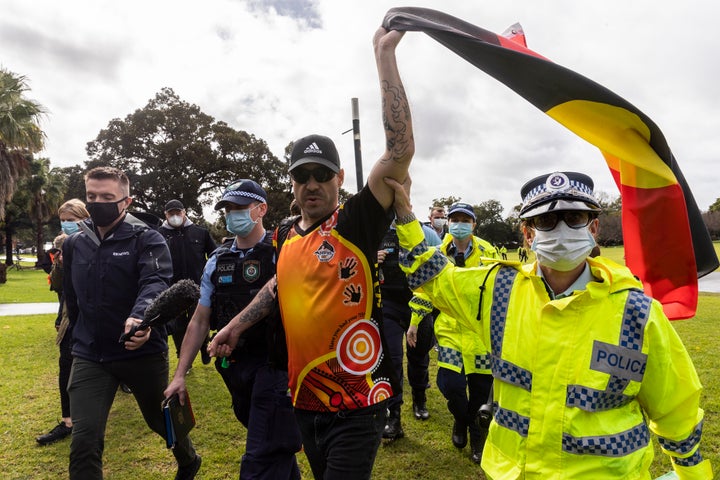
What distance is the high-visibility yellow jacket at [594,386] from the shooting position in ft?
5.73

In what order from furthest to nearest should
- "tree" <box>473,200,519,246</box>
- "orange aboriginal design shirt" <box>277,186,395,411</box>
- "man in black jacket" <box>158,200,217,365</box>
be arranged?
"tree" <box>473,200,519,246</box>, "man in black jacket" <box>158,200,217,365</box>, "orange aboriginal design shirt" <box>277,186,395,411</box>

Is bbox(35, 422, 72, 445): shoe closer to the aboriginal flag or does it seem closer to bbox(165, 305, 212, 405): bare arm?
bbox(165, 305, 212, 405): bare arm

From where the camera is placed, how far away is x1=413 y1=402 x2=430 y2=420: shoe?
516 cm

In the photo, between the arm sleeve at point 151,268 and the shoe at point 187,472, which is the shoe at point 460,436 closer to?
the shoe at point 187,472

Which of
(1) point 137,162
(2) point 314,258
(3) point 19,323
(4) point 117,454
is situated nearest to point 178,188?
(1) point 137,162

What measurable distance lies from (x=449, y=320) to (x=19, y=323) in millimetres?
11511

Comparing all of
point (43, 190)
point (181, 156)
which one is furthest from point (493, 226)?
point (43, 190)

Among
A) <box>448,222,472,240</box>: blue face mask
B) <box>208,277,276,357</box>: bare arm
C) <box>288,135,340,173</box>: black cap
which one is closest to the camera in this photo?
<box>288,135,340,173</box>: black cap

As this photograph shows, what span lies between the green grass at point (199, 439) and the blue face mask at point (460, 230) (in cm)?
207

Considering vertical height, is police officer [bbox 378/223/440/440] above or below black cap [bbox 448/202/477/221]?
below

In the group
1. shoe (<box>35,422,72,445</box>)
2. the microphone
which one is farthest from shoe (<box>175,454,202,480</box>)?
shoe (<box>35,422,72,445</box>)

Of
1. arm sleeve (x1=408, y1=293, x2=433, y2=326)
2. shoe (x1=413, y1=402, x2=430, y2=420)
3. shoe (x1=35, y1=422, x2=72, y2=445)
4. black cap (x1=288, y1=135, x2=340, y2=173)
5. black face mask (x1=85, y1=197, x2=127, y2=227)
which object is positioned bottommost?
shoe (x1=413, y1=402, x2=430, y2=420)

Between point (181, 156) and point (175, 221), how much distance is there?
30752 millimetres

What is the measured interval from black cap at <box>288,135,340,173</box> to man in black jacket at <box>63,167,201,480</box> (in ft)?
5.08
